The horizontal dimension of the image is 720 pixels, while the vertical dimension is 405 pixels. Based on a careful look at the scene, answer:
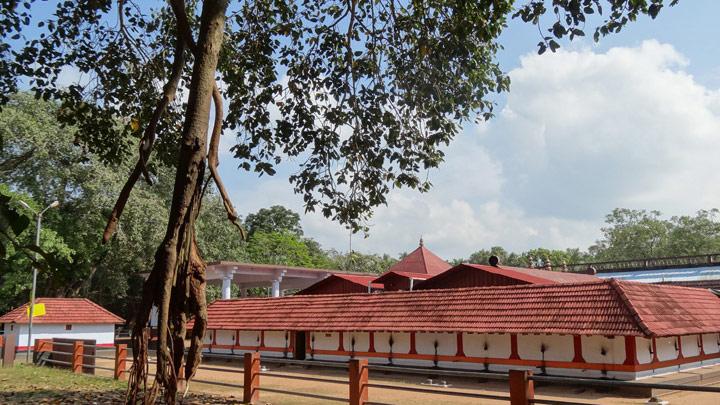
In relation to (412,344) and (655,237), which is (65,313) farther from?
(655,237)

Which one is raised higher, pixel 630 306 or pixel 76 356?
pixel 630 306

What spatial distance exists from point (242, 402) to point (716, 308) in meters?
17.7

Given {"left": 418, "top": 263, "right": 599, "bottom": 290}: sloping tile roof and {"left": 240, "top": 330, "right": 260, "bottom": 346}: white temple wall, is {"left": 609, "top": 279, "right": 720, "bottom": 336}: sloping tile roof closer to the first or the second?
{"left": 418, "top": 263, "right": 599, "bottom": 290}: sloping tile roof

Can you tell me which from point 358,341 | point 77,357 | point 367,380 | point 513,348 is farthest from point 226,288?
point 367,380

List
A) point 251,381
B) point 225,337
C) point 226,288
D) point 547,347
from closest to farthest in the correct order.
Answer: point 251,381 → point 547,347 → point 225,337 → point 226,288

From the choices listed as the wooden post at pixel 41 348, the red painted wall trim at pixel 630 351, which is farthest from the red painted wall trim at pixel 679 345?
the wooden post at pixel 41 348

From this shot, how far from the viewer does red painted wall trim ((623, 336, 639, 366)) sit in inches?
624

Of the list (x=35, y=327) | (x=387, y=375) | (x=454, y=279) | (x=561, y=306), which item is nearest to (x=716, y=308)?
(x=561, y=306)

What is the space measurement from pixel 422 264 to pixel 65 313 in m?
18.5

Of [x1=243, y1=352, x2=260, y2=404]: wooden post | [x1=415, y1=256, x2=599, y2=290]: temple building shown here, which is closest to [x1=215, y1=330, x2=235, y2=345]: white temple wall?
[x1=415, y1=256, x2=599, y2=290]: temple building

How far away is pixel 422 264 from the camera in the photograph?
33250 mm

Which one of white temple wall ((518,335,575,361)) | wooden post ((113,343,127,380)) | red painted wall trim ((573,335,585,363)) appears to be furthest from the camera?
white temple wall ((518,335,575,361))

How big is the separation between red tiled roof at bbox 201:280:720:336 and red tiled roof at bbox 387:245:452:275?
342 inches

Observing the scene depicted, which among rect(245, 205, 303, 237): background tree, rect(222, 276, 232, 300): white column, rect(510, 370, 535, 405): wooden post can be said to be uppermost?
rect(245, 205, 303, 237): background tree
